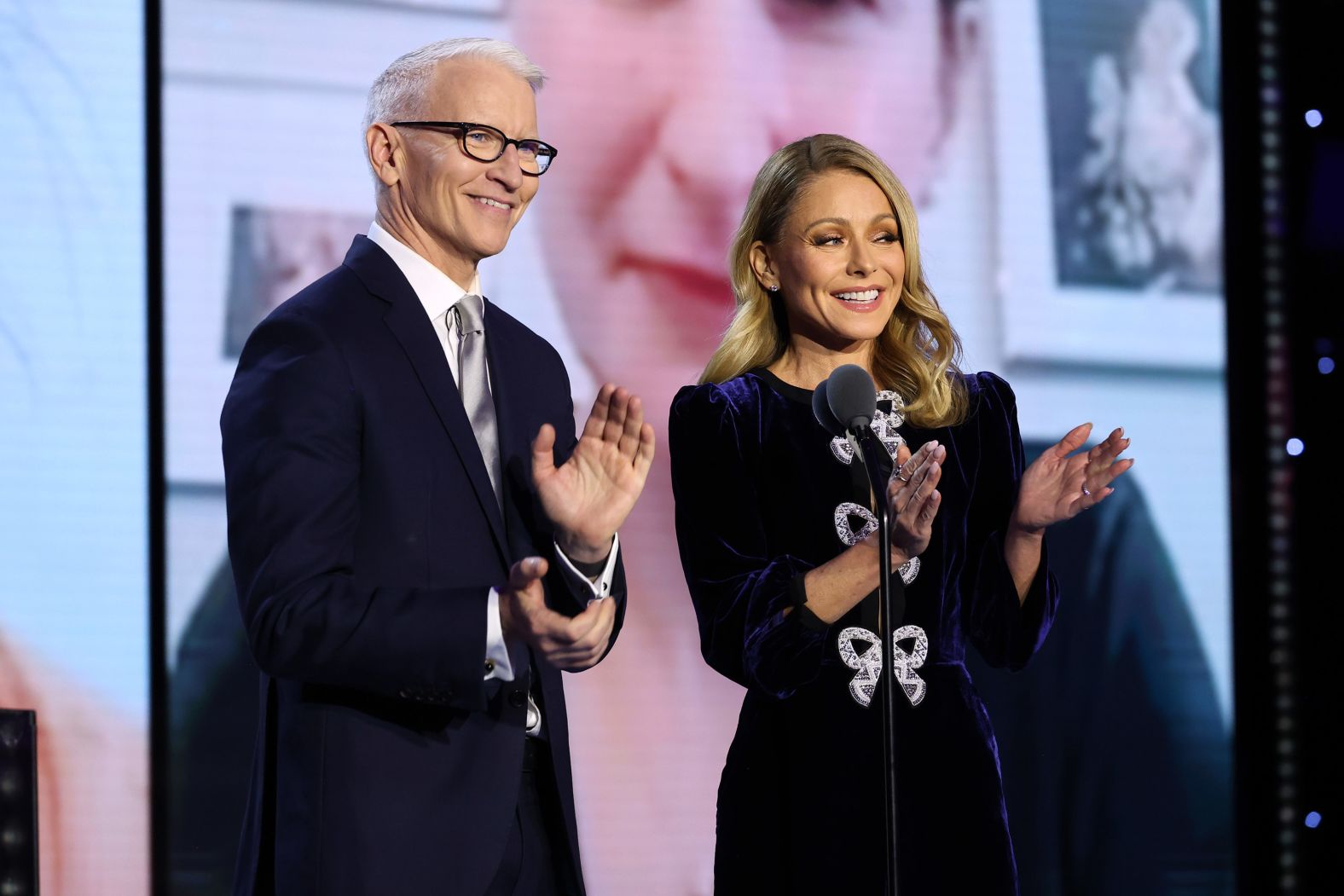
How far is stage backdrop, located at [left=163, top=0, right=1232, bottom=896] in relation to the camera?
3260 millimetres

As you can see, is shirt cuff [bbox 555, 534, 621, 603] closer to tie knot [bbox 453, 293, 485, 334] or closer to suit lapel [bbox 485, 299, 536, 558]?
suit lapel [bbox 485, 299, 536, 558]

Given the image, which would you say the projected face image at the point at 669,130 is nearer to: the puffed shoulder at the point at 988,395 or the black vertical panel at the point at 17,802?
the puffed shoulder at the point at 988,395

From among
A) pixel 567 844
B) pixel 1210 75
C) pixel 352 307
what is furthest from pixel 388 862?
pixel 1210 75

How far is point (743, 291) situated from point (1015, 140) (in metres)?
1.59

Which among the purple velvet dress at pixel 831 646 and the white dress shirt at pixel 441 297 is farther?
the purple velvet dress at pixel 831 646

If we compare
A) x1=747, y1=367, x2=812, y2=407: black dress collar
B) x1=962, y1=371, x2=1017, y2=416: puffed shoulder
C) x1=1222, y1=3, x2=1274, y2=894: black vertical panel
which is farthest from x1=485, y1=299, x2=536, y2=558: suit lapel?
x1=1222, y1=3, x2=1274, y2=894: black vertical panel

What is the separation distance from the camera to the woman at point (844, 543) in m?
2.18

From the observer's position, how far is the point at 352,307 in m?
1.84

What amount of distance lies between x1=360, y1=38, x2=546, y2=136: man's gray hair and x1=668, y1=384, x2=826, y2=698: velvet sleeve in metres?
0.64

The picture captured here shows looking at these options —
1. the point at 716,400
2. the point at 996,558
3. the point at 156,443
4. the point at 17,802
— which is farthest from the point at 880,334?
the point at 156,443

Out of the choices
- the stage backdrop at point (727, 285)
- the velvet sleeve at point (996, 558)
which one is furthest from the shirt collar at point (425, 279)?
the stage backdrop at point (727, 285)

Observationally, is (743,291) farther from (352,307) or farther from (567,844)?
(567,844)

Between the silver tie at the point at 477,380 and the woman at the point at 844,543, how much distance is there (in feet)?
1.64

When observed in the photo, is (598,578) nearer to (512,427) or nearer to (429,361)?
(512,427)
